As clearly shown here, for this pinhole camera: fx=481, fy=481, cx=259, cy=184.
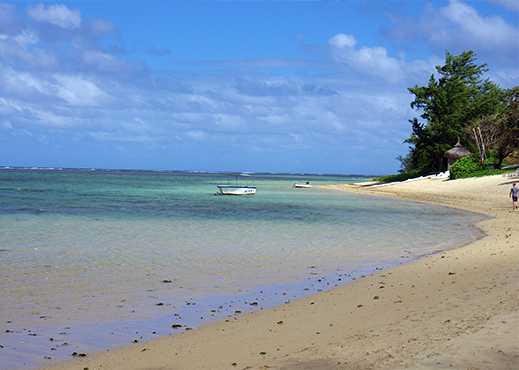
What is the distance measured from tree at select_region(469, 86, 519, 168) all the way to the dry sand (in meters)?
60.1

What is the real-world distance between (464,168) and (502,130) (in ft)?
43.6

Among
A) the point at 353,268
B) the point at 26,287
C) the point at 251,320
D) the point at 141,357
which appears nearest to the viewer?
the point at 141,357

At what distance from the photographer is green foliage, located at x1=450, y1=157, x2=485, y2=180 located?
5984cm

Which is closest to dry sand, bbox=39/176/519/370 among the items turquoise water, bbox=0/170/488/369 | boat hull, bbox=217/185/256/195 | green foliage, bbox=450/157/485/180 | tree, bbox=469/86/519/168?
turquoise water, bbox=0/170/488/369

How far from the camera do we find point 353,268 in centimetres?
1399

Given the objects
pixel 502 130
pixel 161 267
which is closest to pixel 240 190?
pixel 502 130

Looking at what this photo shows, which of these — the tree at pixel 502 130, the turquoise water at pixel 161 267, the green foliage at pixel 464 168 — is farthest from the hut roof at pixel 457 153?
the turquoise water at pixel 161 267

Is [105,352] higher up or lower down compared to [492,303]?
lower down

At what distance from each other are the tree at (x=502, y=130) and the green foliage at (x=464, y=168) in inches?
267

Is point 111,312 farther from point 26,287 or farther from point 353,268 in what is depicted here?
point 353,268

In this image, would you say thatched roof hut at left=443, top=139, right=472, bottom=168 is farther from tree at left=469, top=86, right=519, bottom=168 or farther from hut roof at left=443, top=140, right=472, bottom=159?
tree at left=469, top=86, right=519, bottom=168

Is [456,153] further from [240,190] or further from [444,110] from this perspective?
[240,190]

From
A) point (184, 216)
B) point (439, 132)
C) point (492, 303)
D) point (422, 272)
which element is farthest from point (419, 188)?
point (492, 303)

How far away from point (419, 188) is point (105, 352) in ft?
201
